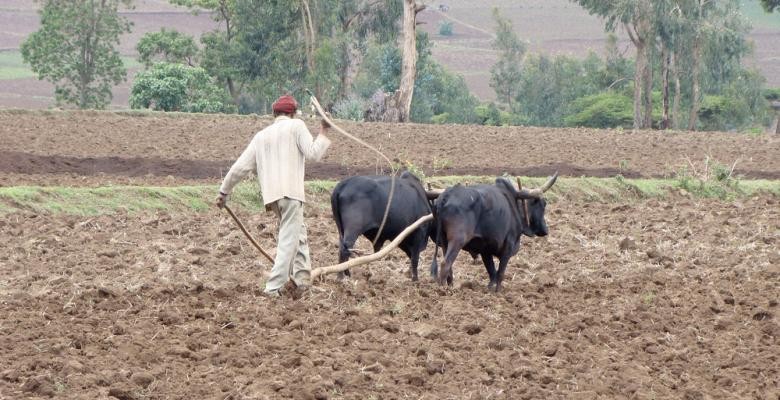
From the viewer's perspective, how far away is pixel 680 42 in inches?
2163

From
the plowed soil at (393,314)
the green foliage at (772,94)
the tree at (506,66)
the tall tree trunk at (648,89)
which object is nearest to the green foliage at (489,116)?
the tall tree trunk at (648,89)

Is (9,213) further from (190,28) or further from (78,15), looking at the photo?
(190,28)

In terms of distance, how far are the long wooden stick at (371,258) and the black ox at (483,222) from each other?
9.5 inches

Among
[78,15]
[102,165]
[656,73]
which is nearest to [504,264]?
[102,165]

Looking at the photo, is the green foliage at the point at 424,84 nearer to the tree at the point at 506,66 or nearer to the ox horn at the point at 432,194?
the tree at the point at 506,66

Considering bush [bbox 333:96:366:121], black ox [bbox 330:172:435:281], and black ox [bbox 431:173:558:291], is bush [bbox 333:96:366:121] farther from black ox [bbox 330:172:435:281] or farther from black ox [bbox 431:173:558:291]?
black ox [bbox 330:172:435:281]

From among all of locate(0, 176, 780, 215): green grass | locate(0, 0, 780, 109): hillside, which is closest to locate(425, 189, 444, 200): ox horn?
locate(0, 176, 780, 215): green grass

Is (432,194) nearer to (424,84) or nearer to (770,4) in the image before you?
(770,4)

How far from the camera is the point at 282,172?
39.5ft

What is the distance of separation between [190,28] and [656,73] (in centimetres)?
4165

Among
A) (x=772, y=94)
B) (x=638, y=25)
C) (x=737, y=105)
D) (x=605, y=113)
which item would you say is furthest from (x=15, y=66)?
(x=638, y=25)

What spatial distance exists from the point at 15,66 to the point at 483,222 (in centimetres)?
8067

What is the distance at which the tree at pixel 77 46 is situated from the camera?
51781 mm

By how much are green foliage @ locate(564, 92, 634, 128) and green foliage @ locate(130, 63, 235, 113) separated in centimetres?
2144
